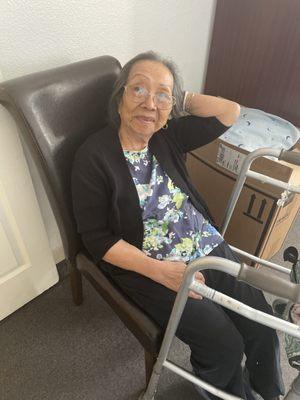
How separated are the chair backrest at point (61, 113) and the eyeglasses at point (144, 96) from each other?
0.13 metres

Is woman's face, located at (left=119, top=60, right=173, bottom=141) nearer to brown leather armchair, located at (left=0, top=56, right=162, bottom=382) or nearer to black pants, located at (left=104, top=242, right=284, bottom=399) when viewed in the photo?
brown leather armchair, located at (left=0, top=56, right=162, bottom=382)

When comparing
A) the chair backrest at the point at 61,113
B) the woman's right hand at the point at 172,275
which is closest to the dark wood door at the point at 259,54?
the chair backrest at the point at 61,113

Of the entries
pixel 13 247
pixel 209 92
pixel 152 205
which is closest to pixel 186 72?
pixel 209 92

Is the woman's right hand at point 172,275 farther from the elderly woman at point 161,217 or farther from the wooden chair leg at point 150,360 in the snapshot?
the wooden chair leg at point 150,360

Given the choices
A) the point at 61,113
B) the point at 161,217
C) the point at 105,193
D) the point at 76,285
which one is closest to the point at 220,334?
the point at 161,217

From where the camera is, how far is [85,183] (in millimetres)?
936

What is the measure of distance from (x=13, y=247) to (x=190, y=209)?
2.25 ft

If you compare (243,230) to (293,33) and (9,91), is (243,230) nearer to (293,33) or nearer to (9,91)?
(293,33)

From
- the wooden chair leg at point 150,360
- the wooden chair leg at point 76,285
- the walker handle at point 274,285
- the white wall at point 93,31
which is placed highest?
the white wall at point 93,31

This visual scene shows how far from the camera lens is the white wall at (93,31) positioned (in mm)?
966

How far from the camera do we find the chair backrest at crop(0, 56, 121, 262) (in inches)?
34.3

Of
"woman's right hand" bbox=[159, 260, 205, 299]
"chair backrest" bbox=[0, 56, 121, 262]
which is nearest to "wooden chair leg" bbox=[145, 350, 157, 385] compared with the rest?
"woman's right hand" bbox=[159, 260, 205, 299]

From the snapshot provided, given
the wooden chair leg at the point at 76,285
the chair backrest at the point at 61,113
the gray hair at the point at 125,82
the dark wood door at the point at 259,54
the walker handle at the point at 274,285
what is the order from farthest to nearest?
the dark wood door at the point at 259,54
the wooden chair leg at the point at 76,285
the gray hair at the point at 125,82
the chair backrest at the point at 61,113
the walker handle at the point at 274,285

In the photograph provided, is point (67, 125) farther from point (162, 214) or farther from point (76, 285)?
point (76, 285)
